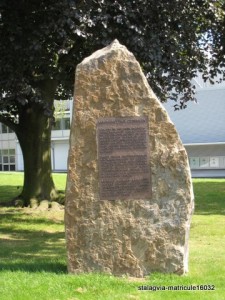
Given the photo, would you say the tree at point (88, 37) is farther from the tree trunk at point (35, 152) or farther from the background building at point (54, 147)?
the background building at point (54, 147)

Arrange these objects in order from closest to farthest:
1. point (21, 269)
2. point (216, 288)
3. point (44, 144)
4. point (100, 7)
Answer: point (216, 288) < point (21, 269) < point (100, 7) < point (44, 144)

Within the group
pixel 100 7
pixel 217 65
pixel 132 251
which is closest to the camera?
pixel 132 251

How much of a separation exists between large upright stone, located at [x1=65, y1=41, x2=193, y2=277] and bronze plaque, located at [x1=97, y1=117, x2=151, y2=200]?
0.01m

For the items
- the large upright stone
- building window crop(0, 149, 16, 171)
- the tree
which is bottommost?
building window crop(0, 149, 16, 171)

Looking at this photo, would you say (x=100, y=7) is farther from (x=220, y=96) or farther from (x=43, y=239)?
(x=220, y=96)

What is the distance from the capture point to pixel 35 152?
1542 cm

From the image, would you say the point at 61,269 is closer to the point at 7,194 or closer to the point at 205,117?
the point at 7,194

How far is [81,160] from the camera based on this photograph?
275 inches

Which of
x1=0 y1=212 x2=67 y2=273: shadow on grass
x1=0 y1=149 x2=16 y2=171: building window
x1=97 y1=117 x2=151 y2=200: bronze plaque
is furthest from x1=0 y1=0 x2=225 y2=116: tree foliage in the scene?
x1=0 y1=149 x2=16 y2=171: building window

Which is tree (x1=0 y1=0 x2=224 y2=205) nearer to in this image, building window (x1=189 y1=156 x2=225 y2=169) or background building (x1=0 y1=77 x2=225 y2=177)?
background building (x1=0 y1=77 x2=225 y2=177)

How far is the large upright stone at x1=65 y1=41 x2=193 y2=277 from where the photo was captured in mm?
6926

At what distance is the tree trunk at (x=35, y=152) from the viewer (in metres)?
15.4

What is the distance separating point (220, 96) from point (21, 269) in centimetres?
3883

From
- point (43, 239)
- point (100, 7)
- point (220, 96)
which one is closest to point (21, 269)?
point (43, 239)
